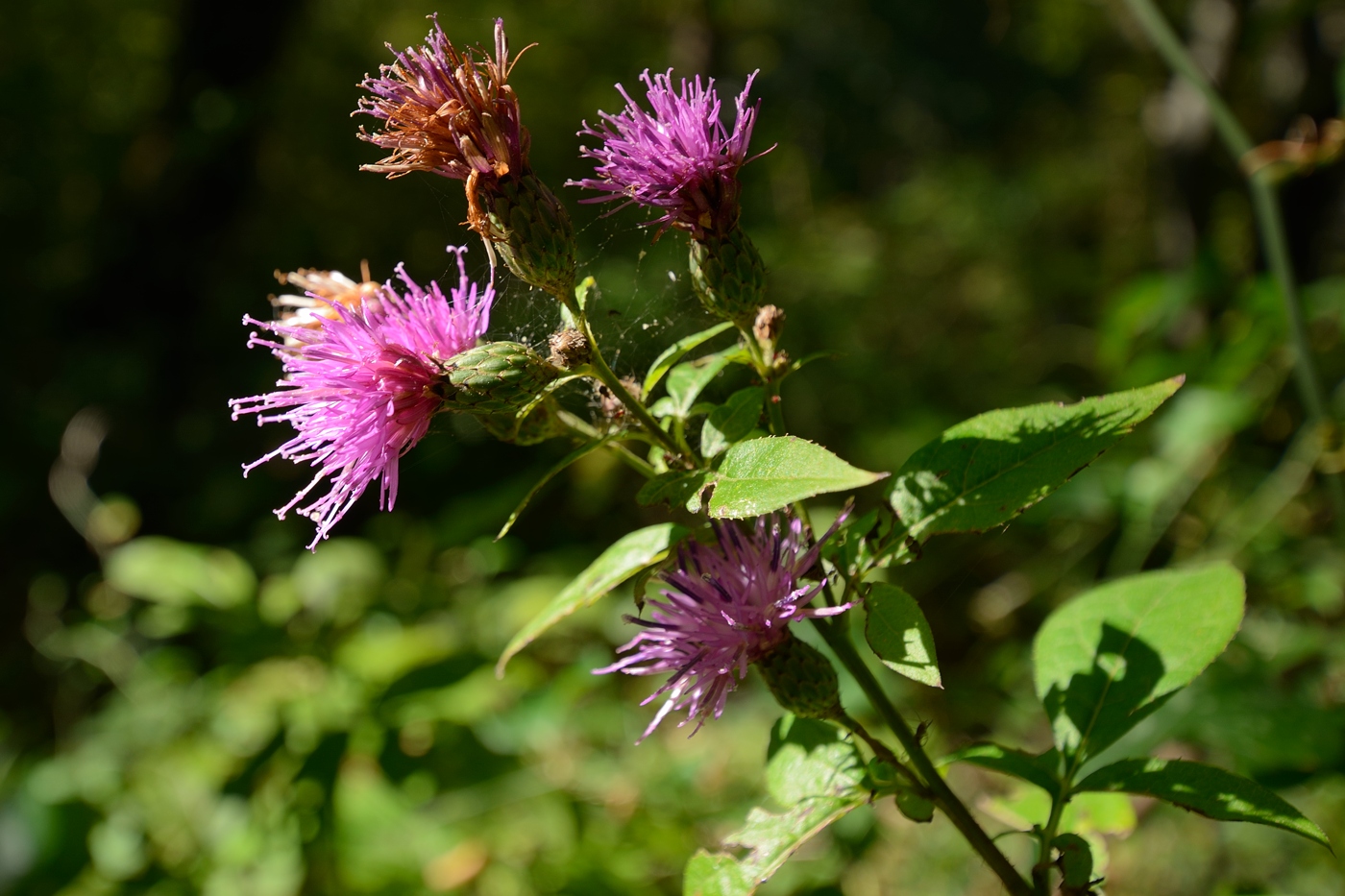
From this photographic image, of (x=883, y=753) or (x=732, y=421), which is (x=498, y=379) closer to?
(x=732, y=421)

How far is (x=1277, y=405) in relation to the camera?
264 centimetres

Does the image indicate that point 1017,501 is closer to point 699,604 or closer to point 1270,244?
point 699,604

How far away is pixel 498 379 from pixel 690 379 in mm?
202

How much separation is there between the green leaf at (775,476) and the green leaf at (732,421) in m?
0.09

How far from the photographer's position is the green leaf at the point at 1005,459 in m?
0.69

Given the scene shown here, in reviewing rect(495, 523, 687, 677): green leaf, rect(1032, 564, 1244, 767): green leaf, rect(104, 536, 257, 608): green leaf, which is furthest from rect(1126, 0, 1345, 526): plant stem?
rect(104, 536, 257, 608): green leaf

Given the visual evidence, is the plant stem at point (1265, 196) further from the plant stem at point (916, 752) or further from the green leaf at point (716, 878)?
the green leaf at point (716, 878)

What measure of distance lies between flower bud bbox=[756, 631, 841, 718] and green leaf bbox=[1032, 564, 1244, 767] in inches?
10.6

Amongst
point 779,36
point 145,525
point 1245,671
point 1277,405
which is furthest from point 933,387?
point 779,36

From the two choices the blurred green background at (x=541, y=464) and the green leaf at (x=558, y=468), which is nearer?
the green leaf at (x=558, y=468)

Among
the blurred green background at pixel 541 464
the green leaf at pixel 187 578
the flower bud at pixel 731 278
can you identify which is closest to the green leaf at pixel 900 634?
the flower bud at pixel 731 278

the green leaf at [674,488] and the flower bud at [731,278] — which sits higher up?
the flower bud at [731,278]

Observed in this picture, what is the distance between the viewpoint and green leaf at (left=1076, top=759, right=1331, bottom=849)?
0.70 meters

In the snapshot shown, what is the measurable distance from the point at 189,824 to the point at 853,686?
5.45 feet
